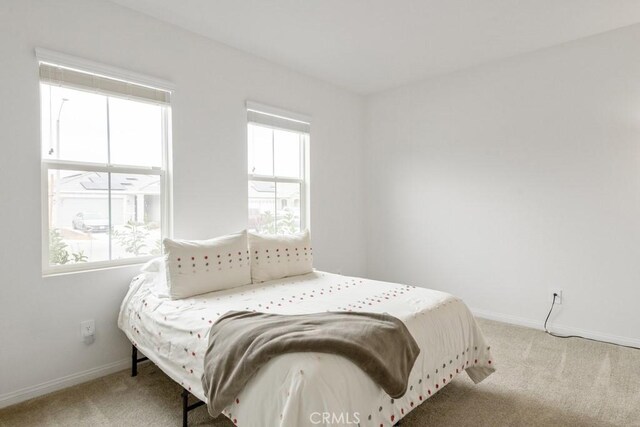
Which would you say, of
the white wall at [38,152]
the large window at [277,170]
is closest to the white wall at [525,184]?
the large window at [277,170]

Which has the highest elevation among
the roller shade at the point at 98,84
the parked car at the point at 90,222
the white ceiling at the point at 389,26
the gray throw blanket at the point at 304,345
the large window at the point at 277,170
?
the white ceiling at the point at 389,26

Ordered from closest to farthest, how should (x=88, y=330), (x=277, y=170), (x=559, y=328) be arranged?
1. (x=88, y=330)
2. (x=559, y=328)
3. (x=277, y=170)

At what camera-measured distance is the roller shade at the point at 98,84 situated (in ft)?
7.61

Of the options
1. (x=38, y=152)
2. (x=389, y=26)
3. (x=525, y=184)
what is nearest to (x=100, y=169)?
(x=38, y=152)

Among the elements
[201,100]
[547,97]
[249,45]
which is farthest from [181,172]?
[547,97]

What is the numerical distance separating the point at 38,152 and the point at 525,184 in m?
3.91

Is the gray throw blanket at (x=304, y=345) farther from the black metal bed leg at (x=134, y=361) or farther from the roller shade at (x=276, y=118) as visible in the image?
the roller shade at (x=276, y=118)

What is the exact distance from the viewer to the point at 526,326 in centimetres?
350

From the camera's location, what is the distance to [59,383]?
2.35 meters

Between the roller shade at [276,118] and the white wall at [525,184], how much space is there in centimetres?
118

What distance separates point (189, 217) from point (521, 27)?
3.09m

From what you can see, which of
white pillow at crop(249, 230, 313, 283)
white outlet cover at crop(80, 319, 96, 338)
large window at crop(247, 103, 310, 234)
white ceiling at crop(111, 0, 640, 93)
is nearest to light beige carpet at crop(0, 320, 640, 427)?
white outlet cover at crop(80, 319, 96, 338)

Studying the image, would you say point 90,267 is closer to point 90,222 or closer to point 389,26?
point 90,222

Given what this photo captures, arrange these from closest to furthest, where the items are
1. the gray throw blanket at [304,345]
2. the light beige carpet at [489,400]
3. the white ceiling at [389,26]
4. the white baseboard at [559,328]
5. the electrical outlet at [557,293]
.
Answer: the gray throw blanket at [304,345] → the light beige carpet at [489,400] → the white ceiling at [389,26] → the white baseboard at [559,328] → the electrical outlet at [557,293]
